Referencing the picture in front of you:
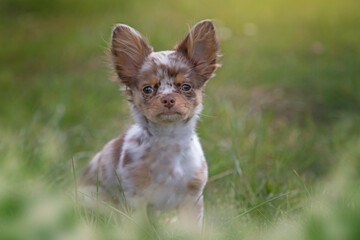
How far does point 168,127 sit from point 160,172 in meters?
0.31

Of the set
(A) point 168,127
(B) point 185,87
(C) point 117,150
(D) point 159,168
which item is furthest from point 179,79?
(C) point 117,150

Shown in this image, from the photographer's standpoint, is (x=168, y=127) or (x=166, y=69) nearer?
(x=166, y=69)

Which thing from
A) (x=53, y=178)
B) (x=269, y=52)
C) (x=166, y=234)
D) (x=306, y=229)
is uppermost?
(x=306, y=229)

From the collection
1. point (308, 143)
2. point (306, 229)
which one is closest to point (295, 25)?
point (308, 143)

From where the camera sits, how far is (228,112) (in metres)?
4.68

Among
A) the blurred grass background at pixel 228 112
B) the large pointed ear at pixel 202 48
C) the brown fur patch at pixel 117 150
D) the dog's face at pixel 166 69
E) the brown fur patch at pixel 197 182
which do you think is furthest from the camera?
the brown fur patch at pixel 117 150

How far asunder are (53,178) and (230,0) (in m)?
6.60

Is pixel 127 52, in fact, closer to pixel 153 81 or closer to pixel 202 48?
pixel 153 81

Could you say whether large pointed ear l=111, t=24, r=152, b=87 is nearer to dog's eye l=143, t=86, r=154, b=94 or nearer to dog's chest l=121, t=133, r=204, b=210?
dog's eye l=143, t=86, r=154, b=94

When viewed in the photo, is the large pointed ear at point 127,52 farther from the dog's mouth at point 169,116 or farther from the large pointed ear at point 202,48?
the dog's mouth at point 169,116

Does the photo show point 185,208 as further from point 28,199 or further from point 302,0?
point 302,0

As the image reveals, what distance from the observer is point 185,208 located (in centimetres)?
318

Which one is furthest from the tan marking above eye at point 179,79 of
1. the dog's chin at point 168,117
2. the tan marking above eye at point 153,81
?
the dog's chin at point 168,117

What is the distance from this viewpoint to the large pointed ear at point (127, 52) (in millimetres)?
3242
